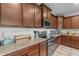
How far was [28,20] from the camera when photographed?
2.47m

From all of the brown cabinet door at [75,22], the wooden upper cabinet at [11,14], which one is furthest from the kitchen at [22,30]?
the brown cabinet door at [75,22]

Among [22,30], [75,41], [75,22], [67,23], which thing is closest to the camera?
[22,30]

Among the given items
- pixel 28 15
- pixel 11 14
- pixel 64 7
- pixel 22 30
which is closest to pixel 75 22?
pixel 64 7

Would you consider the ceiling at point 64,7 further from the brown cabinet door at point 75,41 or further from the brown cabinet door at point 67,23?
the brown cabinet door at point 75,41

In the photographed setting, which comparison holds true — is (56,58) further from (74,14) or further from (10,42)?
(74,14)

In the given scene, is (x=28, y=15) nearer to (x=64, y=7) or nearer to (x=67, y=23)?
(x=64, y=7)

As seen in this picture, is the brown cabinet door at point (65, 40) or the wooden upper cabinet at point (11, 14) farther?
the brown cabinet door at point (65, 40)

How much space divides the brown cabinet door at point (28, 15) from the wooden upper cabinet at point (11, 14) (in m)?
0.22

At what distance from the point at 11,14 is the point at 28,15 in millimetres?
678

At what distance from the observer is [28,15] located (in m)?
2.48

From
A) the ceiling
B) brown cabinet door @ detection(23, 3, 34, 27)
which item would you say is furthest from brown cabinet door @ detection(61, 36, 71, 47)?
brown cabinet door @ detection(23, 3, 34, 27)

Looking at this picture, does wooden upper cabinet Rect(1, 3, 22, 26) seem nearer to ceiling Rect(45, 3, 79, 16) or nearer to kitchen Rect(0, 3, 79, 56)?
kitchen Rect(0, 3, 79, 56)

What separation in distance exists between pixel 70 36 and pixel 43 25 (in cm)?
226

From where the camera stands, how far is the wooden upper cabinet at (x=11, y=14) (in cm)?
163
